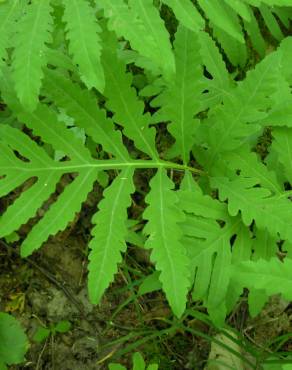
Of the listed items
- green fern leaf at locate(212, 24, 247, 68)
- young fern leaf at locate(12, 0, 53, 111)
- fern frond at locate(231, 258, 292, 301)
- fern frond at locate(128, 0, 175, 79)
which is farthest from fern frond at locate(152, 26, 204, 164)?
green fern leaf at locate(212, 24, 247, 68)

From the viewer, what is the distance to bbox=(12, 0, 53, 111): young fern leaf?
174cm

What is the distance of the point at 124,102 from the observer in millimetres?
2256

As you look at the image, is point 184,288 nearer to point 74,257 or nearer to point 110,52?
point 110,52

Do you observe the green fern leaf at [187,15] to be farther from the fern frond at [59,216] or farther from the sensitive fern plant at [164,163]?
the fern frond at [59,216]

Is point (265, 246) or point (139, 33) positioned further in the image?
point (265, 246)

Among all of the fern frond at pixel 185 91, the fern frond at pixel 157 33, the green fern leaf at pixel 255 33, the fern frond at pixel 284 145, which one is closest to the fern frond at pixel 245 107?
the fern frond at pixel 185 91

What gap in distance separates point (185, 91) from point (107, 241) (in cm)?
74

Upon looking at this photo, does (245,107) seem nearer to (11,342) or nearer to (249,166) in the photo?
(249,166)

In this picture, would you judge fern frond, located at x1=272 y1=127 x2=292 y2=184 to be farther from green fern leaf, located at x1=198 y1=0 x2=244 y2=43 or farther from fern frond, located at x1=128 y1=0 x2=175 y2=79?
fern frond, located at x1=128 y1=0 x2=175 y2=79

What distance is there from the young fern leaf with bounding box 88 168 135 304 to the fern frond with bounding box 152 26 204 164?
40 cm

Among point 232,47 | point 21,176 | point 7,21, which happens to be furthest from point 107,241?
point 232,47

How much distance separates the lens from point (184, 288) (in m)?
1.97

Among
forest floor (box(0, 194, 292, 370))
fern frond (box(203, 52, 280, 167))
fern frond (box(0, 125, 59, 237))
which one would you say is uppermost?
fern frond (box(0, 125, 59, 237))

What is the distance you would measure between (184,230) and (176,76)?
68cm
